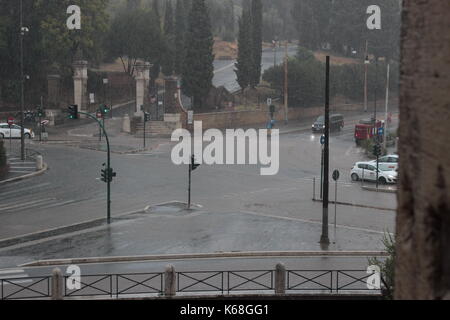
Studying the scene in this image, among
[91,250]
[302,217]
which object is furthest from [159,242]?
[302,217]

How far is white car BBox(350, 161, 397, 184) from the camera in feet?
125

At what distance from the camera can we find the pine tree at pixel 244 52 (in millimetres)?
68312

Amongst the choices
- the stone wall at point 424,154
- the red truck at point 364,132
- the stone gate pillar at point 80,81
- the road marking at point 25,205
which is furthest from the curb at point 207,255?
the stone gate pillar at point 80,81

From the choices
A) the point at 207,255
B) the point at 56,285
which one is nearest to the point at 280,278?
the point at 56,285

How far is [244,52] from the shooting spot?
228 feet

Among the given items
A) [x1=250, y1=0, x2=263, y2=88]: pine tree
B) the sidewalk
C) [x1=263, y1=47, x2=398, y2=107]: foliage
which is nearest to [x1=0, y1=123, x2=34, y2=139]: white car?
[x1=250, y1=0, x2=263, y2=88]: pine tree

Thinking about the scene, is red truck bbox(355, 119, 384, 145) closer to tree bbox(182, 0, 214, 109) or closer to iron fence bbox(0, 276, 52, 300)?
tree bbox(182, 0, 214, 109)

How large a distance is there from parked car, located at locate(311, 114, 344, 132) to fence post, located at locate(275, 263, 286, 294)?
151 feet

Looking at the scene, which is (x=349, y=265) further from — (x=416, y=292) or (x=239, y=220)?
(x=416, y=292)

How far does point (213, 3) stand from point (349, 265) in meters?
100

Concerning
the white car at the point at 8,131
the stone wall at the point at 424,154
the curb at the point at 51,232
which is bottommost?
the curb at the point at 51,232

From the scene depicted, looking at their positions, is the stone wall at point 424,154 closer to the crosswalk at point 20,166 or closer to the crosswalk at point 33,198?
the crosswalk at point 33,198

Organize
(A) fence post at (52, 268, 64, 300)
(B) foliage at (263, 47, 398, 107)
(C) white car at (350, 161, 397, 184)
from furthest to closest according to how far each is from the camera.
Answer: (B) foliage at (263, 47, 398, 107) < (C) white car at (350, 161, 397, 184) < (A) fence post at (52, 268, 64, 300)

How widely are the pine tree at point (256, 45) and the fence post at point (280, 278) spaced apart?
55.8 metres
